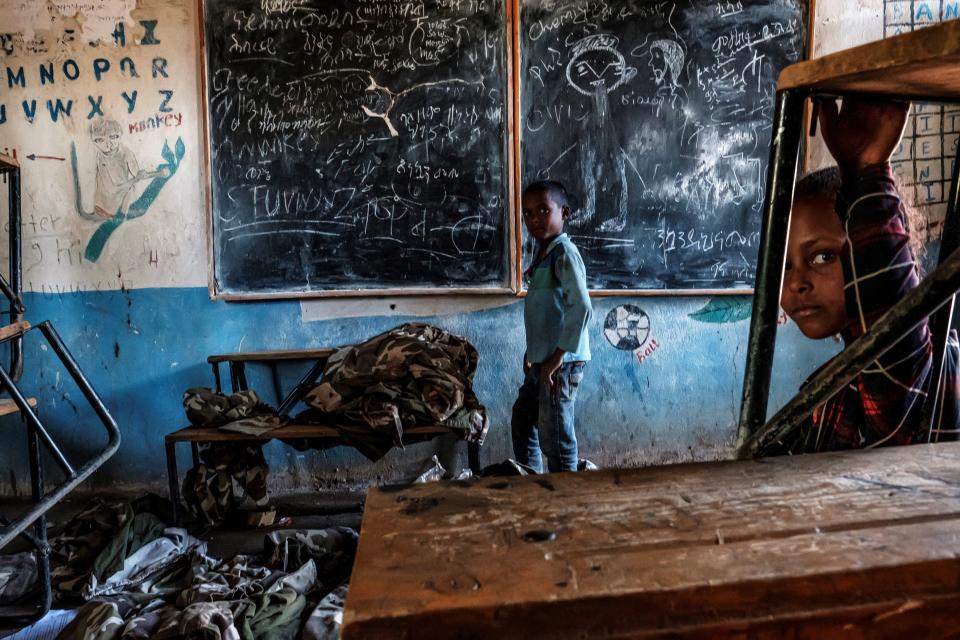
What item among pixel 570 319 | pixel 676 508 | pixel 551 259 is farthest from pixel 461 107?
pixel 676 508

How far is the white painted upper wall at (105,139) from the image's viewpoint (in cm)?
334

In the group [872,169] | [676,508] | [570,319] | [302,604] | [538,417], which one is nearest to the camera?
[676,508]

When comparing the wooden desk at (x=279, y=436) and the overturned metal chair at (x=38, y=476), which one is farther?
the wooden desk at (x=279, y=436)

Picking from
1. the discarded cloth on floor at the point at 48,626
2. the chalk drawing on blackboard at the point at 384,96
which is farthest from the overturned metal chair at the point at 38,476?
the chalk drawing on blackboard at the point at 384,96

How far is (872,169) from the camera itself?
3.29 feet

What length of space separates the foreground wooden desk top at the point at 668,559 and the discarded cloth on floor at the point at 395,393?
2173 millimetres

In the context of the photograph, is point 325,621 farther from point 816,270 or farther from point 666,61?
Result: point 666,61

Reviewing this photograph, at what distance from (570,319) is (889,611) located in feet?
7.93

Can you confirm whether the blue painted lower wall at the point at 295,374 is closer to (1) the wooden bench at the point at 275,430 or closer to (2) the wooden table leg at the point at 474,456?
(1) the wooden bench at the point at 275,430

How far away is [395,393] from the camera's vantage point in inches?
114

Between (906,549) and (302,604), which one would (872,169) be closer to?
(906,549)

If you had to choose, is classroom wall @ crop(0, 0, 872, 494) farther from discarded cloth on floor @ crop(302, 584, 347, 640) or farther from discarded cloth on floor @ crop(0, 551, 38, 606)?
discarded cloth on floor @ crop(302, 584, 347, 640)

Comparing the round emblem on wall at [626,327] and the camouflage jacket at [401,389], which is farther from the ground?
the round emblem on wall at [626,327]

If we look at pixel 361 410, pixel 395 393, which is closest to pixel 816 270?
pixel 395 393
